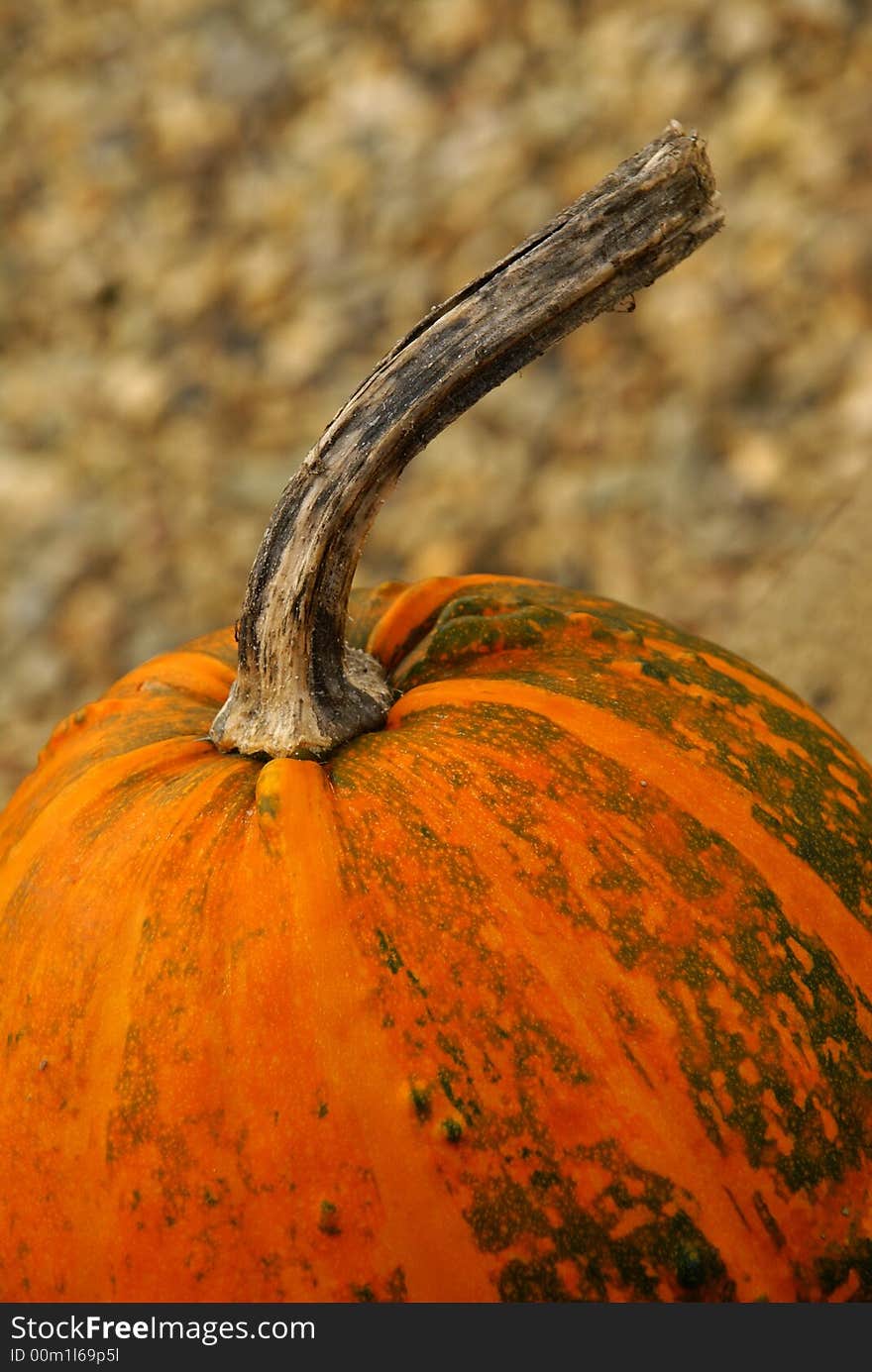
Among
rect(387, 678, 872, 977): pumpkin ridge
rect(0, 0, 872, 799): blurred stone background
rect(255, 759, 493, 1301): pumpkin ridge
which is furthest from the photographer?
rect(0, 0, 872, 799): blurred stone background

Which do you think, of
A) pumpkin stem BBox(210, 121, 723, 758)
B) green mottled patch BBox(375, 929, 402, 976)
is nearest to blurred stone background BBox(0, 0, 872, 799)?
pumpkin stem BBox(210, 121, 723, 758)

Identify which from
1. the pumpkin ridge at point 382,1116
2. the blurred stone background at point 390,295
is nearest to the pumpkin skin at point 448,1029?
the pumpkin ridge at point 382,1116

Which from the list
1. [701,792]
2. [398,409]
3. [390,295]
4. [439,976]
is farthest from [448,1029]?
[390,295]

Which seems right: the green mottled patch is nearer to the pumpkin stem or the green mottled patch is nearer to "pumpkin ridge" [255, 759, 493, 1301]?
"pumpkin ridge" [255, 759, 493, 1301]

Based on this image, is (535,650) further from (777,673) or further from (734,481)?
(734,481)

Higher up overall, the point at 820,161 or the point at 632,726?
the point at 820,161

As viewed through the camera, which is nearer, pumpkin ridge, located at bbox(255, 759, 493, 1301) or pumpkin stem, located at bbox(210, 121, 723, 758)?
pumpkin ridge, located at bbox(255, 759, 493, 1301)

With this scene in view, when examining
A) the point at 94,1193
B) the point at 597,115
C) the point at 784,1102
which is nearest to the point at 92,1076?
the point at 94,1193

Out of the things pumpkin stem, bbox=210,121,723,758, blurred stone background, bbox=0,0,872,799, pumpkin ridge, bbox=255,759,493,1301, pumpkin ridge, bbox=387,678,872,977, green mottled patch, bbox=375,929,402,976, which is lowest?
pumpkin ridge, bbox=255,759,493,1301
